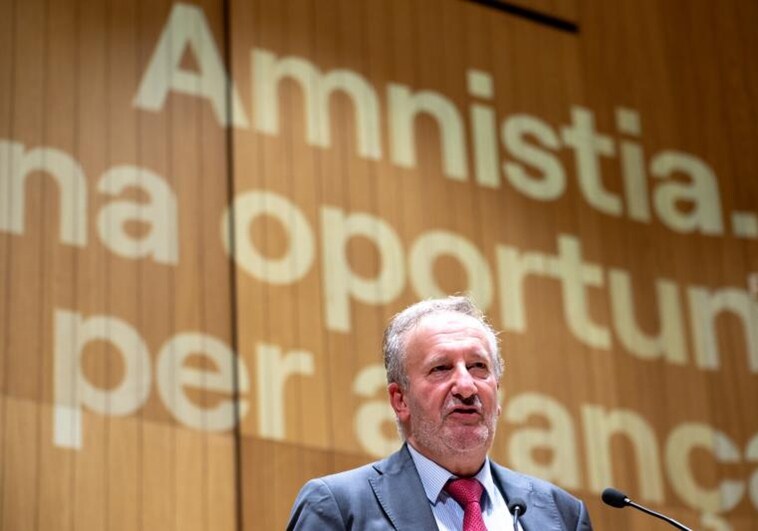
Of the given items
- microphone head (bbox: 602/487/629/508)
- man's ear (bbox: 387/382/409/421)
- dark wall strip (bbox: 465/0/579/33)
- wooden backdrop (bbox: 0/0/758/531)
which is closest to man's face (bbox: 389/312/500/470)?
man's ear (bbox: 387/382/409/421)

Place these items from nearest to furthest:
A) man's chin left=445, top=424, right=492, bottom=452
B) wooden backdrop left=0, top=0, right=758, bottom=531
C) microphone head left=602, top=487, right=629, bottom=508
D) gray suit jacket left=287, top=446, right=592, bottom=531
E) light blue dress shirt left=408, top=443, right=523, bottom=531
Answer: gray suit jacket left=287, top=446, right=592, bottom=531, light blue dress shirt left=408, top=443, right=523, bottom=531, man's chin left=445, top=424, right=492, bottom=452, microphone head left=602, top=487, right=629, bottom=508, wooden backdrop left=0, top=0, right=758, bottom=531

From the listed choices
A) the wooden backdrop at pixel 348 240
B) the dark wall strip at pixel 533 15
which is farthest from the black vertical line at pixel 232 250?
the dark wall strip at pixel 533 15

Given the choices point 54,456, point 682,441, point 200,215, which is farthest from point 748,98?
point 54,456

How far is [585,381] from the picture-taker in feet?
26.4

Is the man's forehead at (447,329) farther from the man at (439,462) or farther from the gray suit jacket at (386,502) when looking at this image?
the gray suit jacket at (386,502)

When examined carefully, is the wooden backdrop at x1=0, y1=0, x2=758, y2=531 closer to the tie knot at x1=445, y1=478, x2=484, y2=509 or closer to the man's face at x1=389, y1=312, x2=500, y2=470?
the man's face at x1=389, y1=312, x2=500, y2=470

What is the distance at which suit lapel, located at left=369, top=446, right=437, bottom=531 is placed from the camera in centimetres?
345

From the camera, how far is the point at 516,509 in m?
3.61

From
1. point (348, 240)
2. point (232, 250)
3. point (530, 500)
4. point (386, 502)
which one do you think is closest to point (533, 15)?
point (348, 240)

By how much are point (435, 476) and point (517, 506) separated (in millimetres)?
217

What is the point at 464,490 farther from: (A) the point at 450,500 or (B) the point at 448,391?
(B) the point at 448,391

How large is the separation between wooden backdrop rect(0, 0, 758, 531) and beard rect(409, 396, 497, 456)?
3.04m

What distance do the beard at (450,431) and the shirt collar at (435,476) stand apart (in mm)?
32

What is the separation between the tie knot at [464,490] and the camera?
358 centimetres
